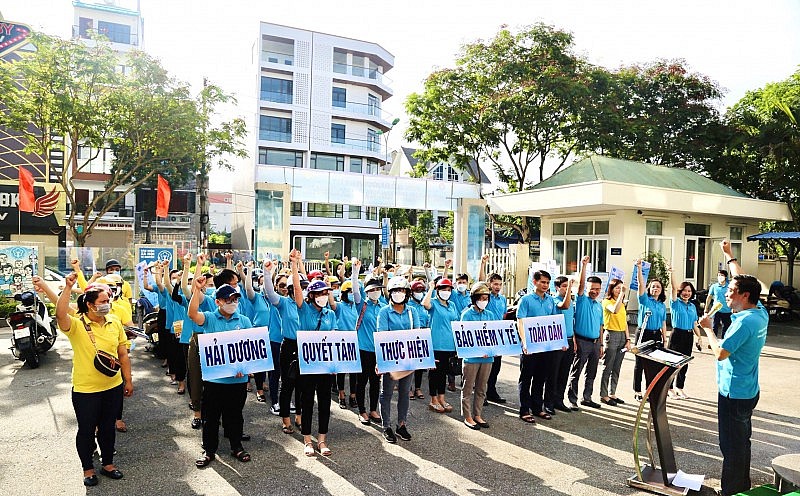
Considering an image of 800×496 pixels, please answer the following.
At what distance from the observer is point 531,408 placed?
717cm

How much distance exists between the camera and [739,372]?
4.54 m

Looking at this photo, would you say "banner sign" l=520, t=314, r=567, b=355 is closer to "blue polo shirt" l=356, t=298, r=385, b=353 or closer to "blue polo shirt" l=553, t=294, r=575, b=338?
"blue polo shirt" l=553, t=294, r=575, b=338

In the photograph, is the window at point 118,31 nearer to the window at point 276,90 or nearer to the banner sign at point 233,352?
the window at point 276,90

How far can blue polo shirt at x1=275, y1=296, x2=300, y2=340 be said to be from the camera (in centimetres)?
669

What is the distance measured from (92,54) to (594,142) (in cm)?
1731

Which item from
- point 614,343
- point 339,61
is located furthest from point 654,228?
point 339,61

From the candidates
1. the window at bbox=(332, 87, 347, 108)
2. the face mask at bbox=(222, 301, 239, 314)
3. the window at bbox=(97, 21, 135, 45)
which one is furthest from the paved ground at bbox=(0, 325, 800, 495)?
the window at bbox=(97, 21, 135, 45)

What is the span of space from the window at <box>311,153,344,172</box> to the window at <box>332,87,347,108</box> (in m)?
4.14

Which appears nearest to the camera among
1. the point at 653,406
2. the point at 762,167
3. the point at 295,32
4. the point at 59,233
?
the point at 653,406

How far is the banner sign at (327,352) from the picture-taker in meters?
5.74

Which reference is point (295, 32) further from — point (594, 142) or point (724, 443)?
point (724, 443)

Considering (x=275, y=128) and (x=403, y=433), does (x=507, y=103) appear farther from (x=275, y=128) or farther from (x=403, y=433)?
(x=275, y=128)

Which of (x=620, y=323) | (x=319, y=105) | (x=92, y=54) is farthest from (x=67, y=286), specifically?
(x=319, y=105)

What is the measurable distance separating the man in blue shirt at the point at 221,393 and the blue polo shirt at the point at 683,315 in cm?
644
